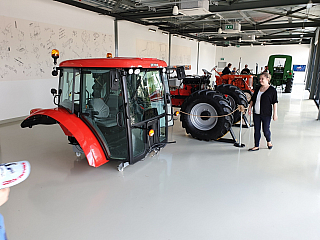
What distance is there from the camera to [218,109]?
4969 millimetres

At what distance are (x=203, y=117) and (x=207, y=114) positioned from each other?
192 mm

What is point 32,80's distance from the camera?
6.96 m

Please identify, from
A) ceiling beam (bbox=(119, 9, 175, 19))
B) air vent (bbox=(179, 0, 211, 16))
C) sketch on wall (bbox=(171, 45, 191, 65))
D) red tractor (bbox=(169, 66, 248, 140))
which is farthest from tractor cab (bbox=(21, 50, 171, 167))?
sketch on wall (bbox=(171, 45, 191, 65))

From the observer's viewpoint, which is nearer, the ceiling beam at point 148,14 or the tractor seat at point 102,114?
the tractor seat at point 102,114

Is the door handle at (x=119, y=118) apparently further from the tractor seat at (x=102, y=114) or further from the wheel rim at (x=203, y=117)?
the wheel rim at (x=203, y=117)

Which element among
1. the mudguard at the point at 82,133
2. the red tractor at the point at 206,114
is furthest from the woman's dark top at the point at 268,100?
the mudguard at the point at 82,133

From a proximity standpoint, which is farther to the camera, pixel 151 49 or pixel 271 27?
pixel 151 49

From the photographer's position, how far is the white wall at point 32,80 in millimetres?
6281

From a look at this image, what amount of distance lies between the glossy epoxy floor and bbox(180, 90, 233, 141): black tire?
334 mm

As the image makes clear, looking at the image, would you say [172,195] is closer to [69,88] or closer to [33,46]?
[69,88]

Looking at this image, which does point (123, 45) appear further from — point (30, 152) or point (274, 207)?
point (274, 207)

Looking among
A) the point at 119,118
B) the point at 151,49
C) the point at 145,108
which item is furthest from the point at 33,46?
the point at 151,49

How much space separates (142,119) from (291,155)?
8.91 ft

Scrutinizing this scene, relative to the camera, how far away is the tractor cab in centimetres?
337
